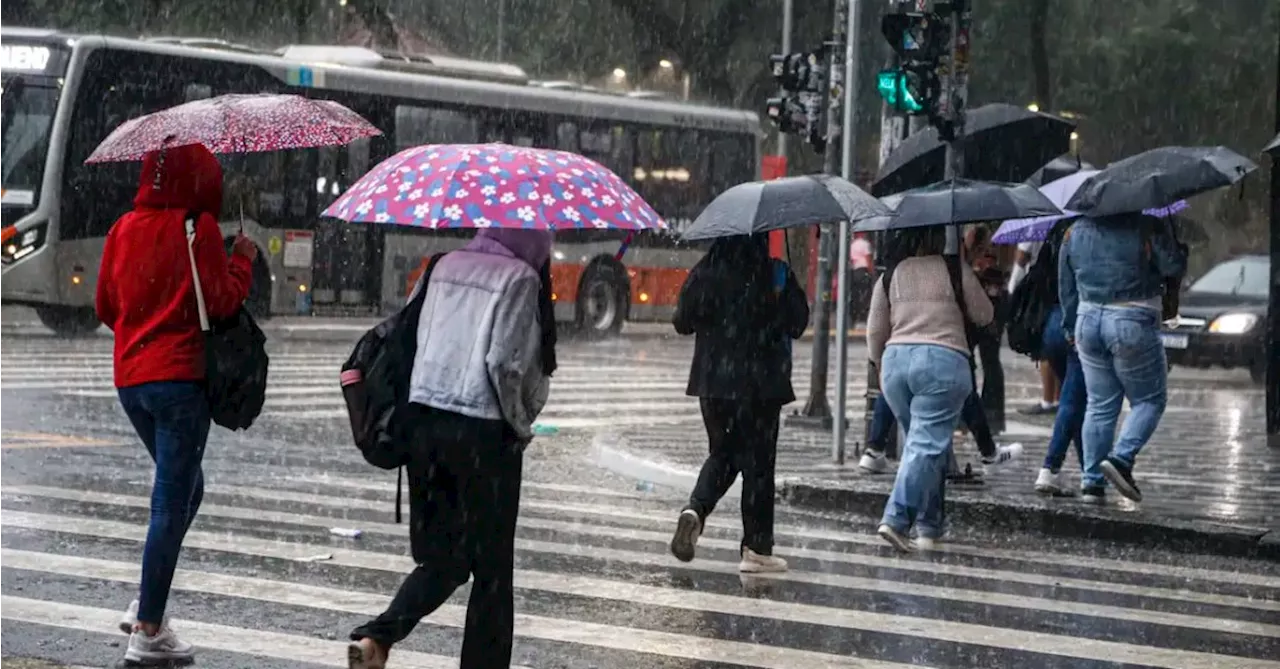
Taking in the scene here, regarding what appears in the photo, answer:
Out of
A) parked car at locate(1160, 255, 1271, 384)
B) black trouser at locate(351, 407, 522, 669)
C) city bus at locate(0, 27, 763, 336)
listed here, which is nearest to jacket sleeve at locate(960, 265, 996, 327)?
black trouser at locate(351, 407, 522, 669)

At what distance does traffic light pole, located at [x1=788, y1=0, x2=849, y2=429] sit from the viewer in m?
16.1

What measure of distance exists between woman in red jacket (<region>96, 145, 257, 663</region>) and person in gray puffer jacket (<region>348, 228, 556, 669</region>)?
1.04 metres

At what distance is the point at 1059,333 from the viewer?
13828mm

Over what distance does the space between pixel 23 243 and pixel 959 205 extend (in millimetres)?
16405

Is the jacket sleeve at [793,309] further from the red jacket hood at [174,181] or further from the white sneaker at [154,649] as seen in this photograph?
the white sneaker at [154,649]

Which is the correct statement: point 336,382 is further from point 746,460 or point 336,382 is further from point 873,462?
Result: point 746,460

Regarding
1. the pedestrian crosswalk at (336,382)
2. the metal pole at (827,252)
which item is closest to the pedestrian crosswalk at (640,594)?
the metal pole at (827,252)

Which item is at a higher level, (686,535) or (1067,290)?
(1067,290)

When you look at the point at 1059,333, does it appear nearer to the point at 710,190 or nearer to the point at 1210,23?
the point at 710,190

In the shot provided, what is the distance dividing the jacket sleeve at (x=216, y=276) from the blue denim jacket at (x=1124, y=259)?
5.85 metres

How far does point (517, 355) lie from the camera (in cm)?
603

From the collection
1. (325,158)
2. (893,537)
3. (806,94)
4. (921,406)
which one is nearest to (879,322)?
(921,406)

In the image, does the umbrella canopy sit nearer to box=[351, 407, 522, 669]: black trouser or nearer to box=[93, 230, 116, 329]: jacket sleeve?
box=[93, 230, 116, 329]: jacket sleeve

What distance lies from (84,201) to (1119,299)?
53.0 ft
